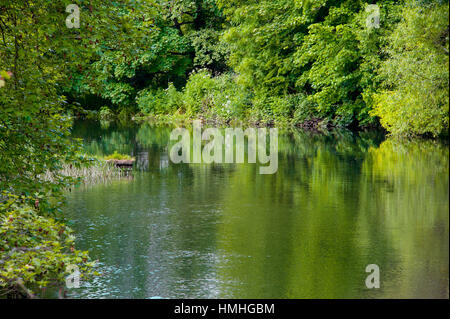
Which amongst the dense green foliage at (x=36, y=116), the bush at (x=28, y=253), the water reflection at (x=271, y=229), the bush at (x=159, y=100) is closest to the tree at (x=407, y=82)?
the water reflection at (x=271, y=229)

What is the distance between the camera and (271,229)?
1251 cm

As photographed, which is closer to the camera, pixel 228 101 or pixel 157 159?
pixel 157 159

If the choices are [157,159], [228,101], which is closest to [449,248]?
[157,159]

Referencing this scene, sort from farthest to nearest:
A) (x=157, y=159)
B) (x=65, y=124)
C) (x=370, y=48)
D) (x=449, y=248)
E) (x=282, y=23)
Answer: (x=282, y=23)
(x=370, y=48)
(x=157, y=159)
(x=65, y=124)
(x=449, y=248)

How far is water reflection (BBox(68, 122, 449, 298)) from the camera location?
9109mm

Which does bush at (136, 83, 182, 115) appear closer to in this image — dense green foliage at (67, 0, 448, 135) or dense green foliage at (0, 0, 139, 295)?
dense green foliage at (67, 0, 448, 135)

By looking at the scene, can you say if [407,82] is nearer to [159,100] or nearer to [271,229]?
[271,229]

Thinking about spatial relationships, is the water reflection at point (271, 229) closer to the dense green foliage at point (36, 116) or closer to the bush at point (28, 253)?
the bush at point (28, 253)

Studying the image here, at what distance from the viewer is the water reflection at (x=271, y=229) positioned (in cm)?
911

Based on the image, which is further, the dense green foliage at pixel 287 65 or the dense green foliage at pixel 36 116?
the dense green foliage at pixel 287 65

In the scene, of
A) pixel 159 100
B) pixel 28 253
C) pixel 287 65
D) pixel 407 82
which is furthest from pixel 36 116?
pixel 159 100
